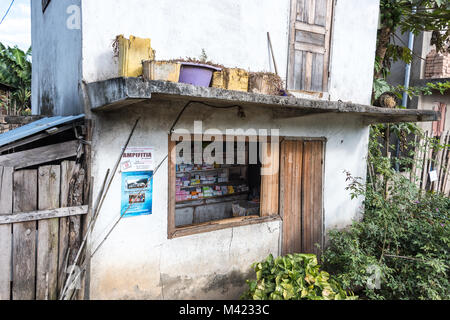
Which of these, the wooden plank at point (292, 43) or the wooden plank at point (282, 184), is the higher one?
the wooden plank at point (292, 43)

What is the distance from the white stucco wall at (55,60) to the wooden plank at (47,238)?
0.90 metres

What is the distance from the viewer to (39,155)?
328 centimetres

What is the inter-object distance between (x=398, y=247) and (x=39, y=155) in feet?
17.6

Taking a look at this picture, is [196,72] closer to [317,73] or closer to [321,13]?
[317,73]

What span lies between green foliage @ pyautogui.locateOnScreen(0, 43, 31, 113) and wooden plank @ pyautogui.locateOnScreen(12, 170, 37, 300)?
12483 millimetres

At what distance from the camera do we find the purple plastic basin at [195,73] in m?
3.49

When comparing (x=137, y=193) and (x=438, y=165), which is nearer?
(x=137, y=193)

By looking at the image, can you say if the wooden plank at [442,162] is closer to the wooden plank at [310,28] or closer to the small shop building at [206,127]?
the small shop building at [206,127]

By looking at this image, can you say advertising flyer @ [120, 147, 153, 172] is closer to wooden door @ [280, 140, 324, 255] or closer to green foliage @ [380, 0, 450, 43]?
wooden door @ [280, 140, 324, 255]

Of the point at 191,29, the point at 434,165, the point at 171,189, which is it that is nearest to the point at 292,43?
the point at 191,29

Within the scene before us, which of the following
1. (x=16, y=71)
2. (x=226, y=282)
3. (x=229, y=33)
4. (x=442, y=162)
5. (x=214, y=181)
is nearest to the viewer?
(x=229, y=33)

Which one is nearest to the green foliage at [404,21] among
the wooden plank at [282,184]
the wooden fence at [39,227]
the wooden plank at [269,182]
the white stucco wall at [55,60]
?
the wooden plank at [282,184]

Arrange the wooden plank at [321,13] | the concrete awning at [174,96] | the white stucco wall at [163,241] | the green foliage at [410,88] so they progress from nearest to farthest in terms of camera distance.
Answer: the concrete awning at [174,96]
the white stucco wall at [163,241]
the wooden plank at [321,13]
the green foliage at [410,88]

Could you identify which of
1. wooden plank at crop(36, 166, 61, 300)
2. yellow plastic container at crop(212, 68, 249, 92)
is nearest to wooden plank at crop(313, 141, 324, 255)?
yellow plastic container at crop(212, 68, 249, 92)
